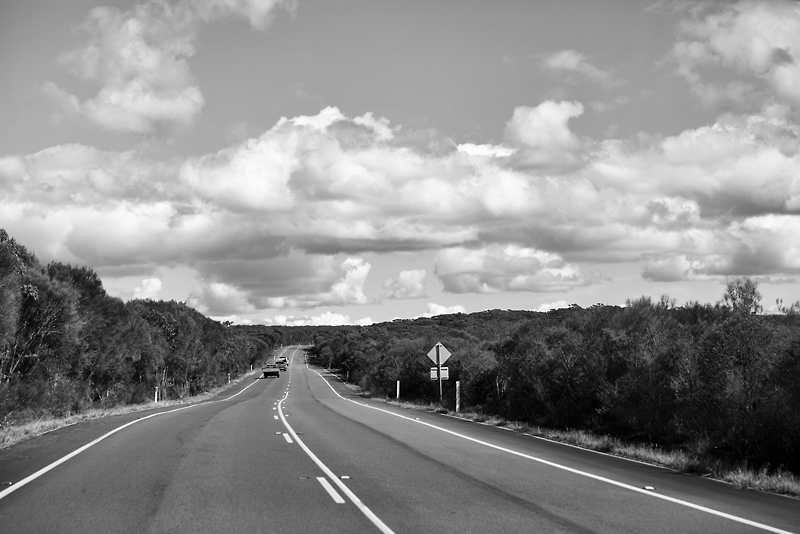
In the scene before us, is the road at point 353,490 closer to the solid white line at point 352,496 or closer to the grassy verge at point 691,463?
the solid white line at point 352,496

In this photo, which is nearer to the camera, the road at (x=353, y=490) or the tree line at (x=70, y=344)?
the road at (x=353, y=490)

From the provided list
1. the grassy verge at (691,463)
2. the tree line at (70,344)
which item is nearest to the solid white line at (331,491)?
the grassy verge at (691,463)

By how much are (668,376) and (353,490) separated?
1083cm

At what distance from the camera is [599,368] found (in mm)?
21766

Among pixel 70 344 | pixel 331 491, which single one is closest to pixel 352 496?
pixel 331 491

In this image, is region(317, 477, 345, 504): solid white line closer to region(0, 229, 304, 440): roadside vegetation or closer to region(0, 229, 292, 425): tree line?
region(0, 229, 304, 440): roadside vegetation

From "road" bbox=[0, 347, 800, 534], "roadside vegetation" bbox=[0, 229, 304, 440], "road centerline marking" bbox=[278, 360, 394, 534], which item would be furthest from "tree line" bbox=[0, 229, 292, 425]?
"road centerline marking" bbox=[278, 360, 394, 534]

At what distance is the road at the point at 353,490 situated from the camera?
804cm

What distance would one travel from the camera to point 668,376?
58.3ft

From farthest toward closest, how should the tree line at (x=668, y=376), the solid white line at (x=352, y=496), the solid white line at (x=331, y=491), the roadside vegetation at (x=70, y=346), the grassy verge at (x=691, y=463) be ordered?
the roadside vegetation at (x=70, y=346) < the tree line at (x=668, y=376) < the grassy verge at (x=691, y=463) < the solid white line at (x=331, y=491) < the solid white line at (x=352, y=496)

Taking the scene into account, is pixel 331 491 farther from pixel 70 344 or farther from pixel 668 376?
pixel 70 344

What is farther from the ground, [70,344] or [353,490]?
[70,344]

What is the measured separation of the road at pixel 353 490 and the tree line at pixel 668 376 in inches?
102

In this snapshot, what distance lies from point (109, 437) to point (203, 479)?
7.69 meters
